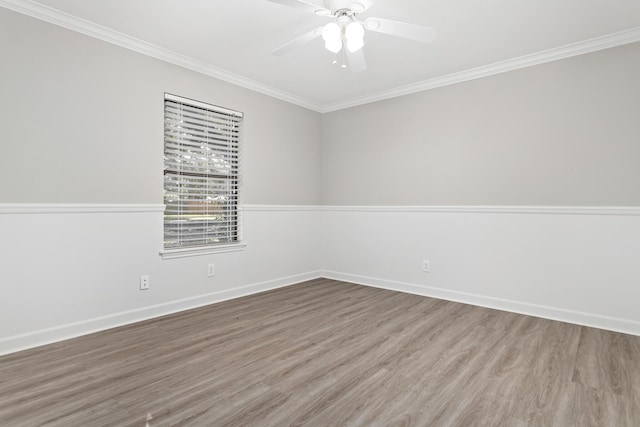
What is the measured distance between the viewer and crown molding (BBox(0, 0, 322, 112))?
2506 millimetres

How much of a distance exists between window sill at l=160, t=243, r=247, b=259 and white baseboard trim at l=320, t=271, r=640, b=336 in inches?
62.1

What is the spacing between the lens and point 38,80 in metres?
2.57

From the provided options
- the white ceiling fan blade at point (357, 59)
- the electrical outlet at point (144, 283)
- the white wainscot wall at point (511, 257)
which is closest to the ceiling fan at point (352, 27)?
the white ceiling fan blade at point (357, 59)

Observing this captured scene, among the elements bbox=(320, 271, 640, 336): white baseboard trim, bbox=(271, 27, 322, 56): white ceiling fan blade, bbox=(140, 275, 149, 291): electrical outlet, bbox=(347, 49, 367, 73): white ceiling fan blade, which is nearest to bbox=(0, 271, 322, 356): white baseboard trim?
bbox=(140, 275, 149, 291): electrical outlet

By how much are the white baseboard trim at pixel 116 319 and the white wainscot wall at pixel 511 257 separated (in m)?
1.37

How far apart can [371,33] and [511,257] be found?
2.43 metres

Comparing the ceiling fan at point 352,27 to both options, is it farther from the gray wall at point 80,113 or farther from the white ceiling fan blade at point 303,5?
the gray wall at point 80,113

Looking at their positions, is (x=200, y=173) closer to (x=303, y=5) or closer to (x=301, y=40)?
(x=301, y=40)

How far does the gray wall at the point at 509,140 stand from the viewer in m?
2.97

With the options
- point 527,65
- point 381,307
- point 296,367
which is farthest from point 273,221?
point 527,65

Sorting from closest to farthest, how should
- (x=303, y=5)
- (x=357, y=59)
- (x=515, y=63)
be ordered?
(x=303, y=5)
(x=357, y=59)
(x=515, y=63)

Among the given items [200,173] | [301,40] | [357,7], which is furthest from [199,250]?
[357,7]

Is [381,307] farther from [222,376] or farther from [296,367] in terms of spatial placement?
[222,376]

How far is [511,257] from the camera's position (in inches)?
137
